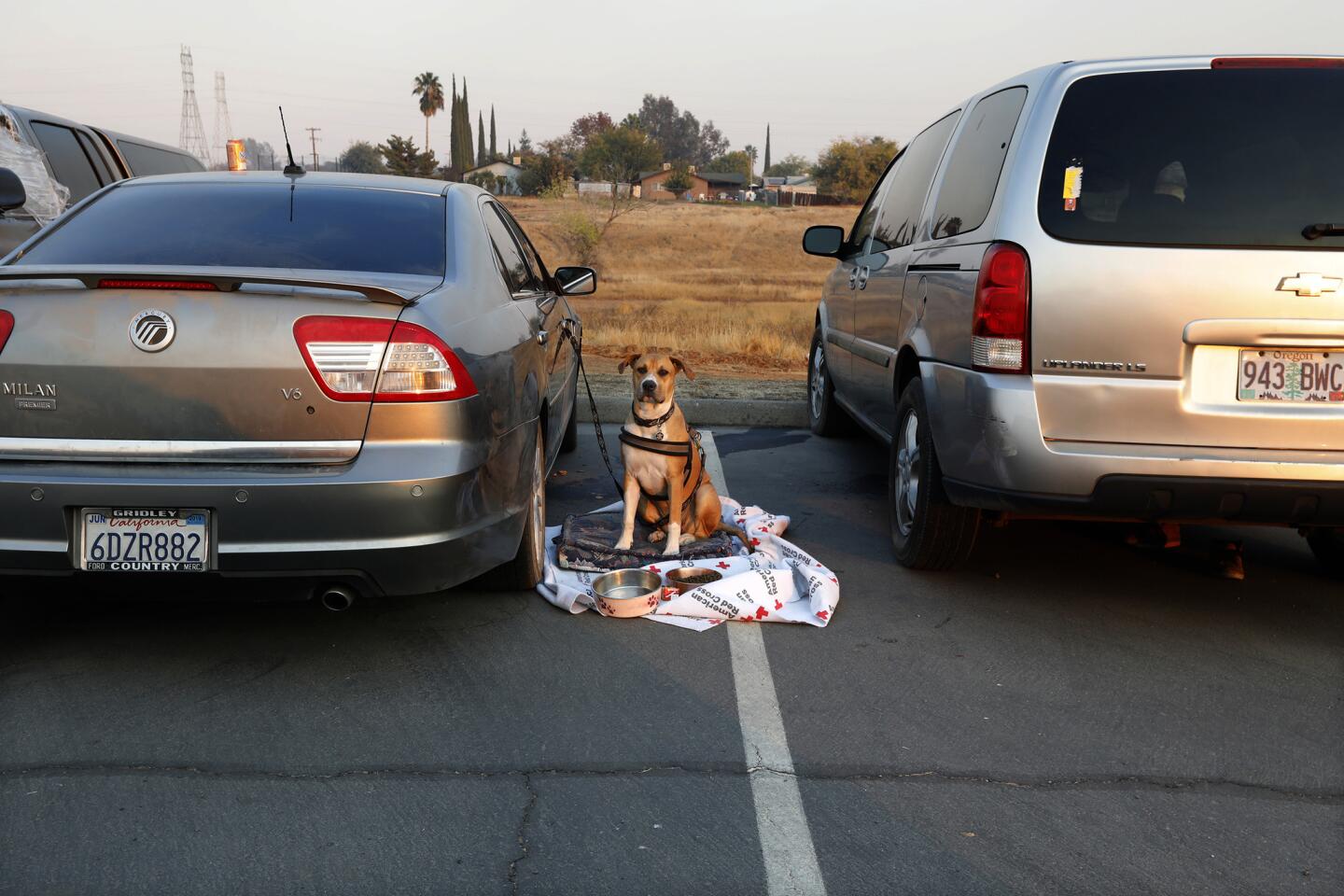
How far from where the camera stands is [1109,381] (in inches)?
152

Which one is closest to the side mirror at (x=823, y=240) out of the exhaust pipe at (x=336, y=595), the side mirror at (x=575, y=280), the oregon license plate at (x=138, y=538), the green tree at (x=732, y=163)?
the side mirror at (x=575, y=280)

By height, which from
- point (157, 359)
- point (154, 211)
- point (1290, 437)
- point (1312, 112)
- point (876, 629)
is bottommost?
point (876, 629)

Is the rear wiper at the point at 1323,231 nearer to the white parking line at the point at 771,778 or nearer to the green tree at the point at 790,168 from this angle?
the white parking line at the point at 771,778

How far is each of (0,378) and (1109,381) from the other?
138 inches

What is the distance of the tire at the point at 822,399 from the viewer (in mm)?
7832

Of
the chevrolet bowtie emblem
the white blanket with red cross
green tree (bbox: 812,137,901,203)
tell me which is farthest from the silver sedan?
green tree (bbox: 812,137,901,203)

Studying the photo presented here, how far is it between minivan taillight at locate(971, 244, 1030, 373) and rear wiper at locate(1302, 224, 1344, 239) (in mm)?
911

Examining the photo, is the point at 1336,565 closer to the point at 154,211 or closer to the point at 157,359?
the point at 157,359

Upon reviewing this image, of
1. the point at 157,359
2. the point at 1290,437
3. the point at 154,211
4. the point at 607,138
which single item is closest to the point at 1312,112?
the point at 1290,437

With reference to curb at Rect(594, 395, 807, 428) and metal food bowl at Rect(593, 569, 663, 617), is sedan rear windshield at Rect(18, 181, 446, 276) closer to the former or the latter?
metal food bowl at Rect(593, 569, 663, 617)

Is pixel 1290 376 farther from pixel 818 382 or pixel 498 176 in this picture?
pixel 498 176

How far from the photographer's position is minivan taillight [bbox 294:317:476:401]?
3391mm

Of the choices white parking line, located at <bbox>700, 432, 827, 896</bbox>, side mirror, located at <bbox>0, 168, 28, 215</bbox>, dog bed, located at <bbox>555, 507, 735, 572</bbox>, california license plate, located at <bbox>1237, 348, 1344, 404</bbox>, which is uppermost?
side mirror, located at <bbox>0, 168, 28, 215</bbox>

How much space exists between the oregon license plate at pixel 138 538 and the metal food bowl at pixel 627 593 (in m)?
1.56
